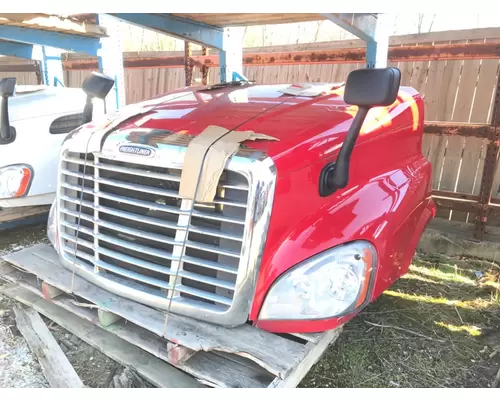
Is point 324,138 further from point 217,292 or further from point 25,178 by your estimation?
point 25,178

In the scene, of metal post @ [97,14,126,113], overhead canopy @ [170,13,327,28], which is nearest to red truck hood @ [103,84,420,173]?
overhead canopy @ [170,13,327,28]

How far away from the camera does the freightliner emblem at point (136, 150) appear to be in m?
2.46

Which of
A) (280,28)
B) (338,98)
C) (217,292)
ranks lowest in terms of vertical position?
(217,292)

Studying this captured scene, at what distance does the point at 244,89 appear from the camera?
3.62 metres

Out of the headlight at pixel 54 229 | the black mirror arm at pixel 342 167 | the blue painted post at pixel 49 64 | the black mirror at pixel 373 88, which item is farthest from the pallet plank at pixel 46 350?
the blue painted post at pixel 49 64

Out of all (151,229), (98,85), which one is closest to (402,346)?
(151,229)

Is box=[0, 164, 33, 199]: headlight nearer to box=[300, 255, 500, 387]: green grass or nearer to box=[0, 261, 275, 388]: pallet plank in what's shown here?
box=[0, 261, 275, 388]: pallet plank

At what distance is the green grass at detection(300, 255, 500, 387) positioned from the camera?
2857mm

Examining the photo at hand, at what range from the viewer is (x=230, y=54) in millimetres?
5219

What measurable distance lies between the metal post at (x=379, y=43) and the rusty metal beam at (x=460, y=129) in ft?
5.06

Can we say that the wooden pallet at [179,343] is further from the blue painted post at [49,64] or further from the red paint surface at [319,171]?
the blue painted post at [49,64]

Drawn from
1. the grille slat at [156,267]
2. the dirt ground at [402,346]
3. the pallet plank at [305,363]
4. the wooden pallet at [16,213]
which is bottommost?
the dirt ground at [402,346]
